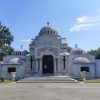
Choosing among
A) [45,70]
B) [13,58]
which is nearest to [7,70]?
[13,58]

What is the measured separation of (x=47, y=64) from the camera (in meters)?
57.3

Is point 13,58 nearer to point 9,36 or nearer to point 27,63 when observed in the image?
point 27,63

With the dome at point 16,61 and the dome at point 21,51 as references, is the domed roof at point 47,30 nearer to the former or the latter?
the dome at point 21,51

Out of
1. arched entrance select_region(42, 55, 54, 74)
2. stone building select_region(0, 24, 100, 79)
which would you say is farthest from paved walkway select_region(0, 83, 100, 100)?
arched entrance select_region(42, 55, 54, 74)

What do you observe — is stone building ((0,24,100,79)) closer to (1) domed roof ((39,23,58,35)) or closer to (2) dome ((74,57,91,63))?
(2) dome ((74,57,91,63))

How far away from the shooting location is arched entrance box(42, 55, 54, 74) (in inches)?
2253

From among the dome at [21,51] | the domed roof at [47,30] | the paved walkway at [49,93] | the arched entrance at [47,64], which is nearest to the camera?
the paved walkway at [49,93]

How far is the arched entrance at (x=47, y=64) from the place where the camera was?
188ft

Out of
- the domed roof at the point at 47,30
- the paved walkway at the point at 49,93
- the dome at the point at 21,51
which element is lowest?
the paved walkway at the point at 49,93

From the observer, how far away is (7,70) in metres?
56.4

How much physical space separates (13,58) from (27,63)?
321 centimetres

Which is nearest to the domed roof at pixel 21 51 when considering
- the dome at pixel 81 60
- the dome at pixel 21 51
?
the dome at pixel 21 51

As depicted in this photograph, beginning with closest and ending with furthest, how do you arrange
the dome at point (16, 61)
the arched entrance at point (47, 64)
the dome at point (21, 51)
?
the dome at point (16, 61) → the arched entrance at point (47, 64) → the dome at point (21, 51)

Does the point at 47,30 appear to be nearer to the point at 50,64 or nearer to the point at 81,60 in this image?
the point at 50,64
